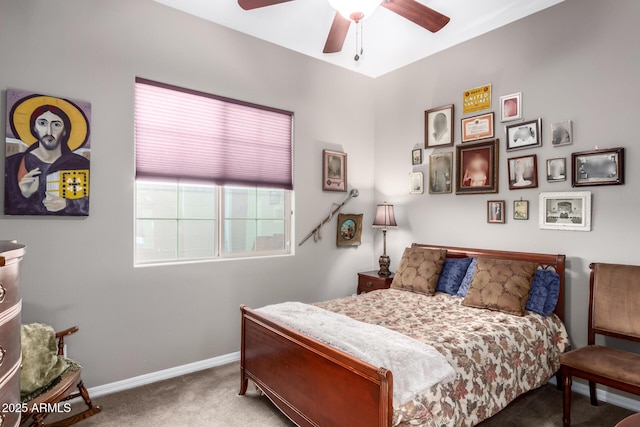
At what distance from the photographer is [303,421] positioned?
6.64 ft

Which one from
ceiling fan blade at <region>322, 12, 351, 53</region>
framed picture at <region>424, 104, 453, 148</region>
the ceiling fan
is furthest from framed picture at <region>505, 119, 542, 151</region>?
ceiling fan blade at <region>322, 12, 351, 53</region>

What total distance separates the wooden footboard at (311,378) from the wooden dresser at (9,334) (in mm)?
1260

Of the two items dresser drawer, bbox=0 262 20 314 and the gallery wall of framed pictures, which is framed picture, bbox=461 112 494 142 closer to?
the gallery wall of framed pictures

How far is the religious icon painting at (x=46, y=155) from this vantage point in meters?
2.39

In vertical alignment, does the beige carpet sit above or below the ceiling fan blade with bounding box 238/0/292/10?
below

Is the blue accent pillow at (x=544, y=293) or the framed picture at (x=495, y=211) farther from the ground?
the framed picture at (x=495, y=211)

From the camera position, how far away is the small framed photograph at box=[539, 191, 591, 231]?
2.80 metres

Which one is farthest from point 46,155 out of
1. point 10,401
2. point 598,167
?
point 598,167

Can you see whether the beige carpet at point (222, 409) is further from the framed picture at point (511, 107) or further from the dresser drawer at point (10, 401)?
the framed picture at point (511, 107)

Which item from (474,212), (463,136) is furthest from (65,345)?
(463,136)

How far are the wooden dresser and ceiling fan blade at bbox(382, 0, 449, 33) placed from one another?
2.23 metres

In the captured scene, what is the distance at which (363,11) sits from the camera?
2.00 metres

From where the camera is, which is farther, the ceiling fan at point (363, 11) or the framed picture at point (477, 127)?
the framed picture at point (477, 127)

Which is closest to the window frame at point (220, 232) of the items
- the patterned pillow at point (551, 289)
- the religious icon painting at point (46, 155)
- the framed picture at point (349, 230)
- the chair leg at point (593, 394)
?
the religious icon painting at point (46, 155)
